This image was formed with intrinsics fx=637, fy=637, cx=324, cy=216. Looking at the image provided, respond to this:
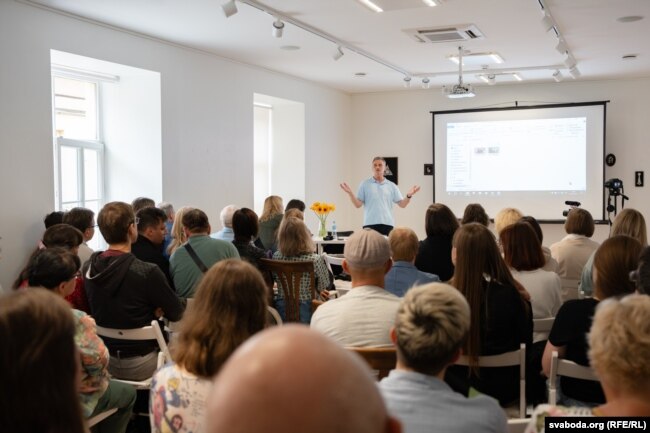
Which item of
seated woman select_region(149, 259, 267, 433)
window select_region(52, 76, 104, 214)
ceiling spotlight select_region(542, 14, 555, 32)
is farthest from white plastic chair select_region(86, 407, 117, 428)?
ceiling spotlight select_region(542, 14, 555, 32)

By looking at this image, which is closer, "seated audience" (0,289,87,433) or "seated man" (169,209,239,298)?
"seated audience" (0,289,87,433)

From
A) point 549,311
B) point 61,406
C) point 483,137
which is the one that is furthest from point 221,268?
point 483,137

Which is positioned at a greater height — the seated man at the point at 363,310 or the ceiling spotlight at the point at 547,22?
the ceiling spotlight at the point at 547,22

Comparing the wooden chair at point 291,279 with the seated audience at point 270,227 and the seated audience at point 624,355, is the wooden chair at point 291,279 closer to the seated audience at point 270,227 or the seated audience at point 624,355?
the seated audience at point 270,227

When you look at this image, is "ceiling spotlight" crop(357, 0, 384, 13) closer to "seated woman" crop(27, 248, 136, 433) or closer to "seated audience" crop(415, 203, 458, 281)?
"seated audience" crop(415, 203, 458, 281)

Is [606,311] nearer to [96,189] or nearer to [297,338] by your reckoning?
[297,338]

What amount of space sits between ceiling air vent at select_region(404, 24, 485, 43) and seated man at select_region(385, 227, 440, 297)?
3.42 meters

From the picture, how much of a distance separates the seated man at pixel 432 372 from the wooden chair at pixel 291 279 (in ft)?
8.56

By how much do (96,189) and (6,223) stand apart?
1.90 meters

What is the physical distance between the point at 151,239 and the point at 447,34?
409 centimetres

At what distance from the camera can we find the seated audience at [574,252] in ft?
15.7

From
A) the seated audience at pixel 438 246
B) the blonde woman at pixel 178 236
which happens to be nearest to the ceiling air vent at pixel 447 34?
the seated audience at pixel 438 246

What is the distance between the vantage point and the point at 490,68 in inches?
363

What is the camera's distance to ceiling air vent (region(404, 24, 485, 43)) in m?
6.58
